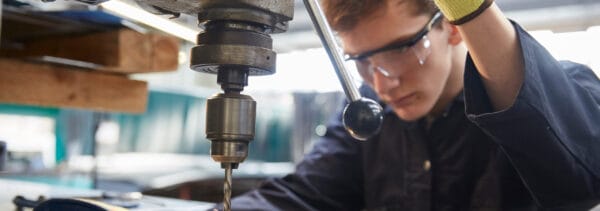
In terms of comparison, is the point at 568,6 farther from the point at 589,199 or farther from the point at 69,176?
the point at 69,176

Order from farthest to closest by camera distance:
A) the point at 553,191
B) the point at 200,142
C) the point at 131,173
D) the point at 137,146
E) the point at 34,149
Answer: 1. the point at 200,142
2. the point at 137,146
3. the point at 131,173
4. the point at 34,149
5. the point at 553,191

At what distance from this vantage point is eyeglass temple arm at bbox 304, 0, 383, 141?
61cm

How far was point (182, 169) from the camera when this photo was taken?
9.39 ft

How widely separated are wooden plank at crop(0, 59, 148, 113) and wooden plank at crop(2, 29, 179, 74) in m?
0.04

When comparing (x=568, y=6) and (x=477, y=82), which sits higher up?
(x=568, y=6)

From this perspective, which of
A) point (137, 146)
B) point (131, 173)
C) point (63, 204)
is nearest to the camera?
point (63, 204)

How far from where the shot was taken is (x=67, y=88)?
1.13 m

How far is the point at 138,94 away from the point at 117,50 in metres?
0.19

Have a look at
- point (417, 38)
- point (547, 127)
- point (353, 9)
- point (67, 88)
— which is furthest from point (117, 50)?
point (547, 127)

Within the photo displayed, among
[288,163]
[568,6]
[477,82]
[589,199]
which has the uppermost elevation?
[568,6]

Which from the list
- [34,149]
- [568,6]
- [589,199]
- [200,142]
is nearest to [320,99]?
[200,142]

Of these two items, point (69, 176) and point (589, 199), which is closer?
point (589, 199)

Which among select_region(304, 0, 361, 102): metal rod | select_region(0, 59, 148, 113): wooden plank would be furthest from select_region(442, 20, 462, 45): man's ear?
select_region(0, 59, 148, 113): wooden plank

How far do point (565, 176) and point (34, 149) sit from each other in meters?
1.78
